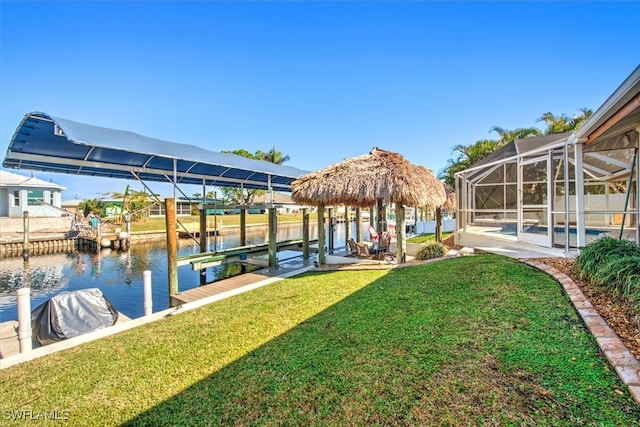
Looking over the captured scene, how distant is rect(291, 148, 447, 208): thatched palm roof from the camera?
27.8 feet

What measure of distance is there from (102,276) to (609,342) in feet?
59.4

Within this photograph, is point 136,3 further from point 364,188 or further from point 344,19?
point 364,188

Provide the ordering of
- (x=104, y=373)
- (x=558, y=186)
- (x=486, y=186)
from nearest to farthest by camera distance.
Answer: (x=104, y=373) < (x=558, y=186) < (x=486, y=186)

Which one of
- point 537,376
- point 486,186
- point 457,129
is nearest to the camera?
point 537,376

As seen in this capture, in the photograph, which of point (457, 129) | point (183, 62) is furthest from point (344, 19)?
point (457, 129)

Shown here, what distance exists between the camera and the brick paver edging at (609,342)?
97.5 inches

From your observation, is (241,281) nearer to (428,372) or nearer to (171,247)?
(171,247)

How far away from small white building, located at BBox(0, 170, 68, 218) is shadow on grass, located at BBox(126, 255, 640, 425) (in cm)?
3093

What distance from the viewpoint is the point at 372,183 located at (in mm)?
8594

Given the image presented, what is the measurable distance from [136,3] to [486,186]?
47.8ft

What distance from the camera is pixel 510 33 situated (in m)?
9.62

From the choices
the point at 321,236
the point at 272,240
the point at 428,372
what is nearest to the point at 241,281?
the point at 272,240

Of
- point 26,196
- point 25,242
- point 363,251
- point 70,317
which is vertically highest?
point 26,196

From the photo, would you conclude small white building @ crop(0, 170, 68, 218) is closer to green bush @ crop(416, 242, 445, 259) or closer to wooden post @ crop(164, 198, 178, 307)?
wooden post @ crop(164, 198, 178, 307)
